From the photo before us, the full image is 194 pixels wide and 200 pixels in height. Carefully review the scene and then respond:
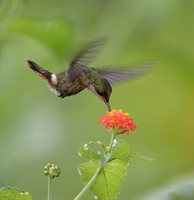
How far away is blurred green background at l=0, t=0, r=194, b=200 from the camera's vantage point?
10.7 feet

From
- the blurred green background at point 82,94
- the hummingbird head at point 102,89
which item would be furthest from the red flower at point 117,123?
the blurred green background at point 82,94

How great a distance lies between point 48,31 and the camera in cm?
306

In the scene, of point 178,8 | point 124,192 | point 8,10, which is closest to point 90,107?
point 124,192

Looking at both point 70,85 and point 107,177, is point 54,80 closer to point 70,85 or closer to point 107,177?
point 70,85

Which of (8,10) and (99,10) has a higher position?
(99,10)

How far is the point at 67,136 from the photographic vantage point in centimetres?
386

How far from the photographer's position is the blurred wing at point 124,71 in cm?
226

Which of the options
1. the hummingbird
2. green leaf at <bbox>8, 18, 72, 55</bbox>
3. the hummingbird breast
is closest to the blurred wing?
the hummingbird

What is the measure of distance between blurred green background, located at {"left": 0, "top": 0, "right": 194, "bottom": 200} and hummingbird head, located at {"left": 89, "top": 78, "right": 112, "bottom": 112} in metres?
0.81

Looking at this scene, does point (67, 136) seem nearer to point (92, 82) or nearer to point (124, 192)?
point (124, 192)

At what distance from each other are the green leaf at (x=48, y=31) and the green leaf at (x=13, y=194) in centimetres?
152

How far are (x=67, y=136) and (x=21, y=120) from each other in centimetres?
49

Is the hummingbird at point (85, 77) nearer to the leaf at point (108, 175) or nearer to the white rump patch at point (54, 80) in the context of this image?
the white rump patch at point (54, 80)

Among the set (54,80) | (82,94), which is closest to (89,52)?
(54,80)
